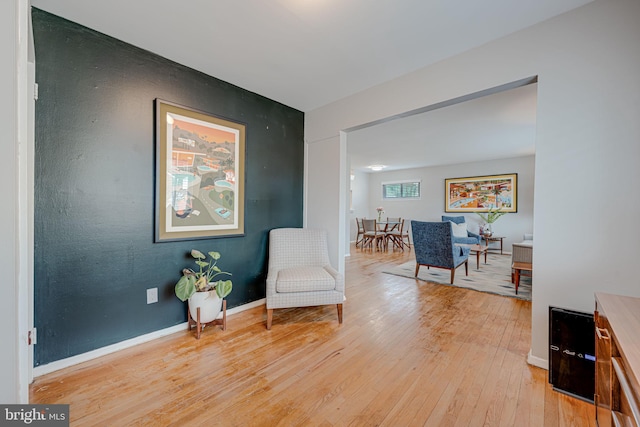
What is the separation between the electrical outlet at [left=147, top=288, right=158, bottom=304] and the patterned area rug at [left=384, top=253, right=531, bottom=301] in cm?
352

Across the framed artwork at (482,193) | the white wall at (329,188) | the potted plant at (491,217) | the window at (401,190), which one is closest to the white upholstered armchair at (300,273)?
the white wall at (329,188)

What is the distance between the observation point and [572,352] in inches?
59.4

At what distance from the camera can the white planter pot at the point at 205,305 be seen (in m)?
2.17

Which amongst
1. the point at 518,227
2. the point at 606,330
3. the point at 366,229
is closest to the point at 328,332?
the point at 606,330

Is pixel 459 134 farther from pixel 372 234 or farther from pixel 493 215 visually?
pixel 372 234

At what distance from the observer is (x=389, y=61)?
2238 mm

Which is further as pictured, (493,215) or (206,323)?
(493,215)

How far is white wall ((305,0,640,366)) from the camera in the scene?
4.81ft

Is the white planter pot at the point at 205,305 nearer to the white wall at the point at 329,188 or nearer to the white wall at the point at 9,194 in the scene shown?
the white wall at the point at 329,188

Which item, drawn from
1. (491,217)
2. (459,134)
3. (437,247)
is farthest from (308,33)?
(491,217)

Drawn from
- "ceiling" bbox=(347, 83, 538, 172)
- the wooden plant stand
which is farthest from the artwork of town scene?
"ceiling" bbox=(347, 83, 538, 172)

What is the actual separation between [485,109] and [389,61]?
1.95m

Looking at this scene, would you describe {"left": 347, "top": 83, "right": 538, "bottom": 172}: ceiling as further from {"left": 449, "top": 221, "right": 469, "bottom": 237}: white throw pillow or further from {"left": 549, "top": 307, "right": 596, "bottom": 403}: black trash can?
{"left": 549, "top": 307, "right": 596, "bottom": 403}: black trash can

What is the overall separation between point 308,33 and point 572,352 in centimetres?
275
